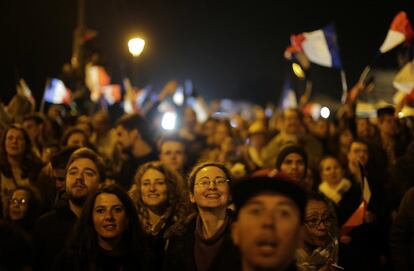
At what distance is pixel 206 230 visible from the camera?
4.68 meters

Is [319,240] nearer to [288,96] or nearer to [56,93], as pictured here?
[56,93]

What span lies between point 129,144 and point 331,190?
2829 millimetres

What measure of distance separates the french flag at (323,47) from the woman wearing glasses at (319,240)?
228 inches

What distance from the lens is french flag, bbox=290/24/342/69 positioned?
10.3 m

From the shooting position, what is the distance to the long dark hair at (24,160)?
6934 millimetres

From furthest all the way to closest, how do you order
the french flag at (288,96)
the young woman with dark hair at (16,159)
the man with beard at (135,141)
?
1. the french flag at (288,96)
2. the man with beard at (135,141)
3. the young woman with dark hair at (16,159)

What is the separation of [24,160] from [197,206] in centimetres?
294

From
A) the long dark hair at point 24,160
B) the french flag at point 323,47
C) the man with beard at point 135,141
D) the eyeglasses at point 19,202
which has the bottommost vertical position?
the eyeglasses at point 19,202

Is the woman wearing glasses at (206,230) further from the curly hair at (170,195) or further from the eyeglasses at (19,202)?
the eyeglasses at (19,202)

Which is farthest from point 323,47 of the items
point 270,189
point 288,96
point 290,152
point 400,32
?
point 288,96

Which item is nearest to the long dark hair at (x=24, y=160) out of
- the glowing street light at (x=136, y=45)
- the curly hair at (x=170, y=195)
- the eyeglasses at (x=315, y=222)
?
the curly hair at (x=170, y=195)

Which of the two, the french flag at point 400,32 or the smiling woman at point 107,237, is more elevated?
the french flag at point 400,32

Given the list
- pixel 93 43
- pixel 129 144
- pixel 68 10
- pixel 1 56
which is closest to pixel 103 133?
pixel 129 144

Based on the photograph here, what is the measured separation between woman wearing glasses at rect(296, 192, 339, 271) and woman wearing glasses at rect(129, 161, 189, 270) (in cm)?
119
